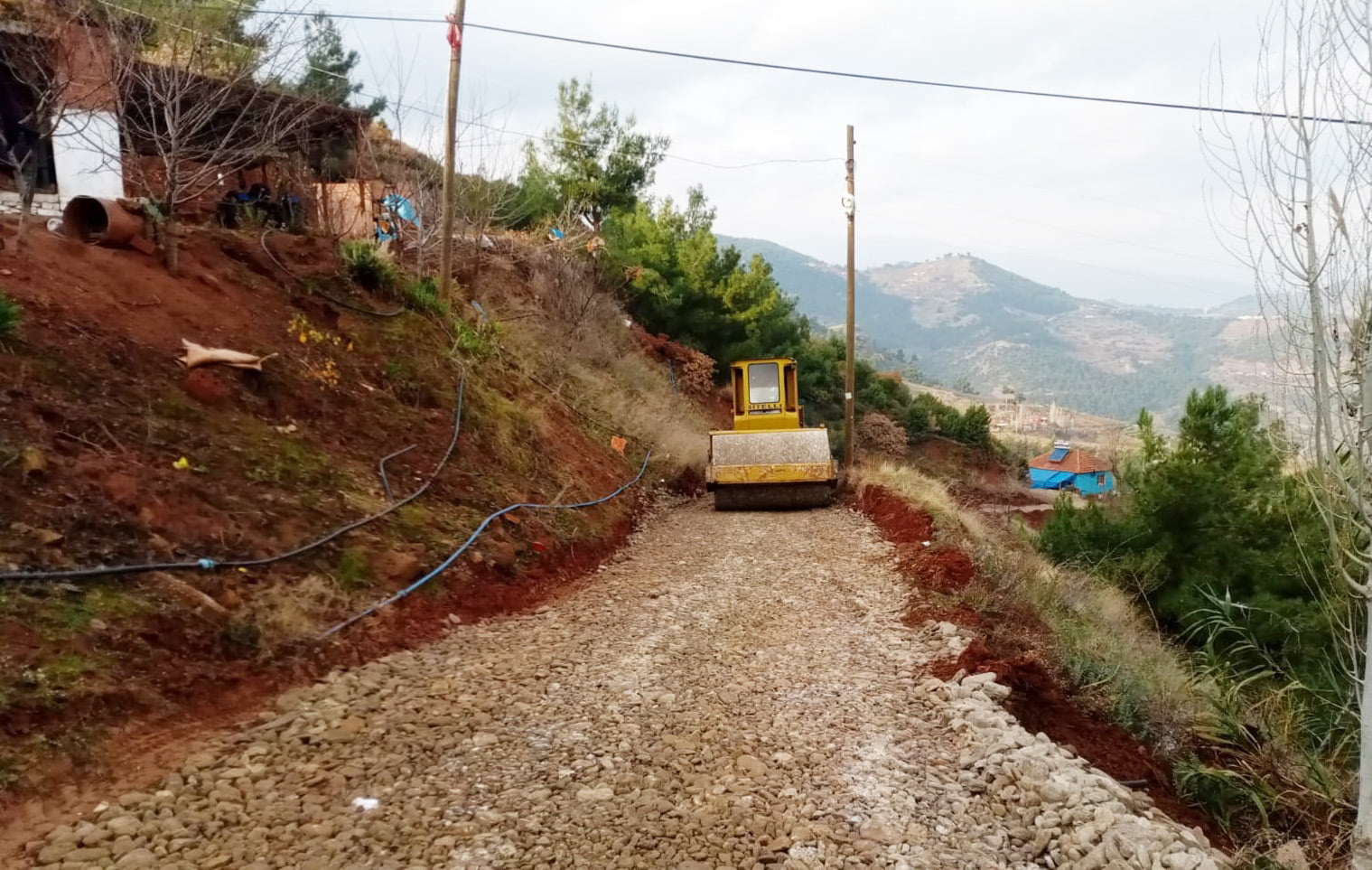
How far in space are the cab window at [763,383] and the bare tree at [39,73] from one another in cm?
1151

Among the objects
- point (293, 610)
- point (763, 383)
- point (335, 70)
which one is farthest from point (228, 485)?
point (335, 70)

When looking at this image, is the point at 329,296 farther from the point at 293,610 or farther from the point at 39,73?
the point at 293,610

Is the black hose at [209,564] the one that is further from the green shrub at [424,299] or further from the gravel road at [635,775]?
the green shrub at [424,299]

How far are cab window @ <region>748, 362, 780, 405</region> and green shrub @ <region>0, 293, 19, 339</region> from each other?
40.9 feet

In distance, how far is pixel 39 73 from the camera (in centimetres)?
966

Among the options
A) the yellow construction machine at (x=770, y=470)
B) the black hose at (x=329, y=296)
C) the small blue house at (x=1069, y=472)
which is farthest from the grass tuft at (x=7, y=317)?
the small blue house at (x=1069, y=472)

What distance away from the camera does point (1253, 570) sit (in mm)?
12445

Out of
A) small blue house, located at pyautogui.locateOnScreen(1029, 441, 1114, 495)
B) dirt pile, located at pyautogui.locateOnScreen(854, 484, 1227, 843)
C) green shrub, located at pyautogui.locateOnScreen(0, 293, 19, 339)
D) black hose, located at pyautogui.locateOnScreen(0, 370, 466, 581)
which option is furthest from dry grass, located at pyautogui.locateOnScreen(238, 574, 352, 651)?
small blue house, located at pyautogui.locateOnScreen(1029, 441, 1114, 495)

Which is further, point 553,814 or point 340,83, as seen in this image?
point 340,83

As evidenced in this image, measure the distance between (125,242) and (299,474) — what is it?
4222 mm

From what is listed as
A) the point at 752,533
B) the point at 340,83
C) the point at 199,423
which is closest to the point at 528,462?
the point at 752,533

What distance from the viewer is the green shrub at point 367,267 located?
11289 millimetres

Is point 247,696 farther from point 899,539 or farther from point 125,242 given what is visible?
point 899,539

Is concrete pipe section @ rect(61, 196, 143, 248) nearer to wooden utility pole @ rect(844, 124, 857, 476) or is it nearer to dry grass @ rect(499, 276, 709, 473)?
dry grass @ rect(499, 276, 709, 473)
